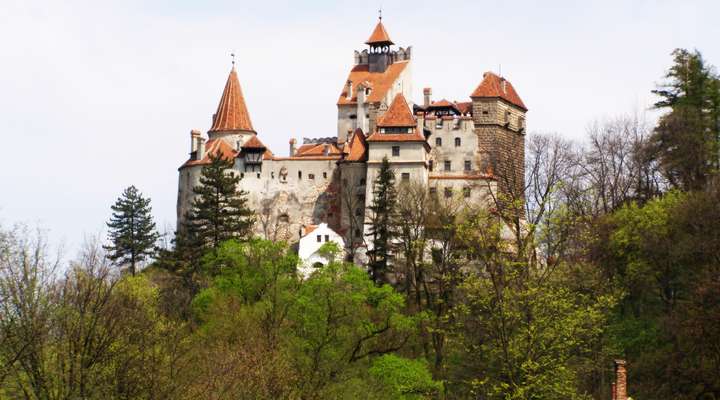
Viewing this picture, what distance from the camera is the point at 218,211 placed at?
7062 cm

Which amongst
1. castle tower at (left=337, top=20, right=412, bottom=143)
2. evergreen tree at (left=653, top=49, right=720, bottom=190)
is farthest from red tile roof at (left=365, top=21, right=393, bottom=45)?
evergreen tree at (left=653, top=49, right=720, bottom=190)

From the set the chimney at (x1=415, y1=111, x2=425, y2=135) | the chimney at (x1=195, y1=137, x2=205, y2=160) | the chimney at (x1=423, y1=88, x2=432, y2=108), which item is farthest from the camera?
the chimney at (x1=423, y1=88, x2=432, y2=108)

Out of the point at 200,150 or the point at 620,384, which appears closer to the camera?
the point at 620,384

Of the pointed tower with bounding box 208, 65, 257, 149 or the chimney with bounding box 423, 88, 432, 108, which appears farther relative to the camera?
the pointed tower with bounding box 208, 65, 257, 149

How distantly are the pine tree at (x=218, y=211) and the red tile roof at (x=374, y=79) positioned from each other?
11.7 meters

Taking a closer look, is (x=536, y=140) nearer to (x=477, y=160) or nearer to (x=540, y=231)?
(x=477, y=160)

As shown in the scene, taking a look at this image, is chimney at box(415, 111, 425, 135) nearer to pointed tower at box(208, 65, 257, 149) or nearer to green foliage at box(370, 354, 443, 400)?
pointed tower at box(208, 65, 257, 149)

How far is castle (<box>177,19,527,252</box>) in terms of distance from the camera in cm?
7475

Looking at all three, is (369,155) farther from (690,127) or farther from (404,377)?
(404,377)

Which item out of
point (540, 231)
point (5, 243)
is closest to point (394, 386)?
point (540, 231)

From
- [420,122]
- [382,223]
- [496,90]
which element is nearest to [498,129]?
[496,90]

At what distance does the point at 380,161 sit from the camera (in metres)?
74.2

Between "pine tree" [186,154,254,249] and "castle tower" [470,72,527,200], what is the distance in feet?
50.9

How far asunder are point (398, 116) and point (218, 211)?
13074mm
